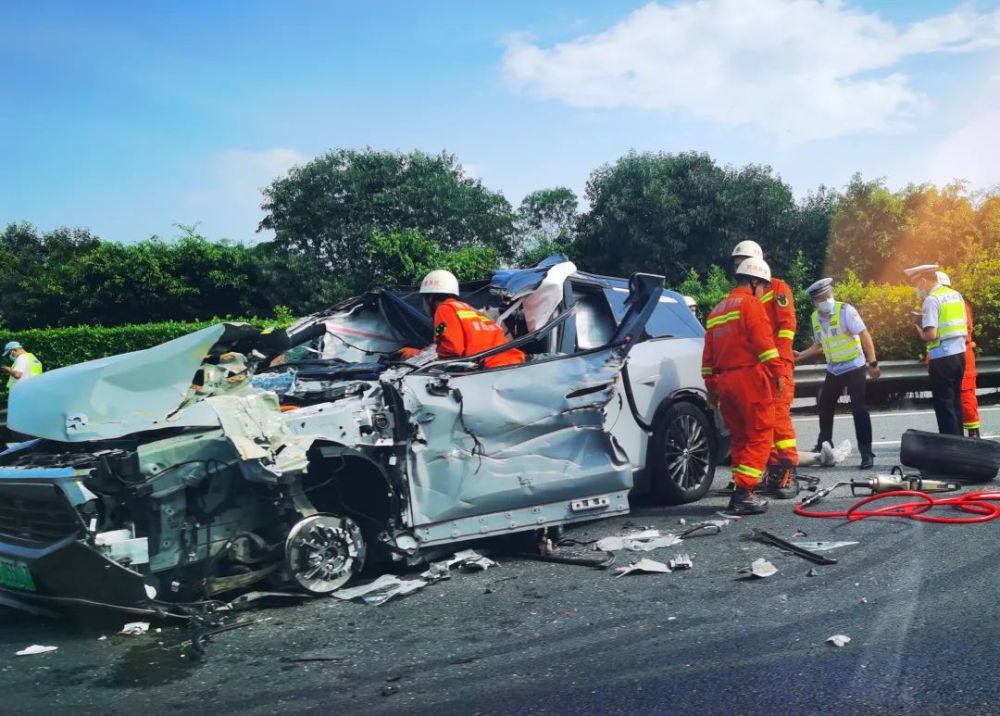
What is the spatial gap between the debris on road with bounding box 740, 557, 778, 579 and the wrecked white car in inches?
36.1

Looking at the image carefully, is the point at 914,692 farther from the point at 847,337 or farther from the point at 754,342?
the point at 847,337

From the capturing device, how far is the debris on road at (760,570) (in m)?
4.88

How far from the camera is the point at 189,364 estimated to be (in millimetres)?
4652

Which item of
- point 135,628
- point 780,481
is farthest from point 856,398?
point 135,628

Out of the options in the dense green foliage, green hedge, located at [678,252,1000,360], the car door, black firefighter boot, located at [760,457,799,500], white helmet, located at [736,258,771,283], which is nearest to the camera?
the car door

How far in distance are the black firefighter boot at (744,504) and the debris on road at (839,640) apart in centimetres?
245

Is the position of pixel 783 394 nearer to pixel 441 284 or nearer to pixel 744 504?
Result: pixel 744 504

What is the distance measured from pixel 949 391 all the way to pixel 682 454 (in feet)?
9.52

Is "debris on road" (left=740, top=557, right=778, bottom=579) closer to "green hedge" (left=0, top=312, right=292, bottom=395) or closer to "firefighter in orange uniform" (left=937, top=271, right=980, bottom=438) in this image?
"firefighter in orange uniform" (left=937, top=271, right=980, bottom=438)

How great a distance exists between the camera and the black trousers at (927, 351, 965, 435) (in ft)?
25.9

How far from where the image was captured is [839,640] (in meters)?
3.82

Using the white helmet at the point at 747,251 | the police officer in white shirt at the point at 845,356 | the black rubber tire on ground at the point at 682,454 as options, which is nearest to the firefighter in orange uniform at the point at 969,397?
the police officer in white shirt at the point at 845,356

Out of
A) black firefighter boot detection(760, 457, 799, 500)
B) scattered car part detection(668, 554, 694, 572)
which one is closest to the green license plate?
scattered car part detection(668, 554, 694, 572)

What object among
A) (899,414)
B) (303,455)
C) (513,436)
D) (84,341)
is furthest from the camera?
(84,341)
